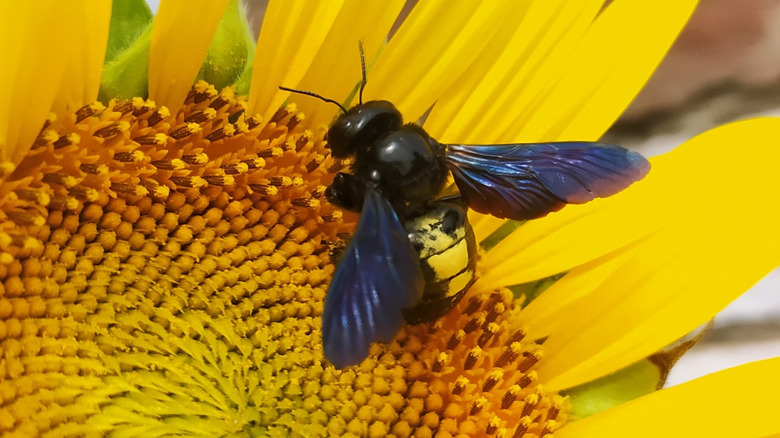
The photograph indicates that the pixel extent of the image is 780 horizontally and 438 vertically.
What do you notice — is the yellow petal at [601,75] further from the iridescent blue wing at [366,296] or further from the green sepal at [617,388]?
the iridescent blue wing at [366,296]

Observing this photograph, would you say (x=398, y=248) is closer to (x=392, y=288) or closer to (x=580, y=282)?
(x=392, y=288)

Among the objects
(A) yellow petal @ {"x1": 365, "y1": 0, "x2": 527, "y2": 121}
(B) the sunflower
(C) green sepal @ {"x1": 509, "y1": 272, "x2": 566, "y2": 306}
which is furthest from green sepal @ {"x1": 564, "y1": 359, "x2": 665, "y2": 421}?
(A) yellow petal @ {"x1": 365, "y1": 0, "x2": 527, "y2": 121}

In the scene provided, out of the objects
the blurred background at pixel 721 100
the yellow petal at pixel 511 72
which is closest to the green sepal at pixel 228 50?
the yellow petal at pixel 511 72

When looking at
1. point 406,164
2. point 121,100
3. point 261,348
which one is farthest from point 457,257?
point 121,100

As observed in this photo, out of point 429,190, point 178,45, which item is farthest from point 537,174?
point 178,45

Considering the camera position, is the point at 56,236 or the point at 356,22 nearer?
the point at 56,236

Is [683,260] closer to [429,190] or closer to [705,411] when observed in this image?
[705,411]
